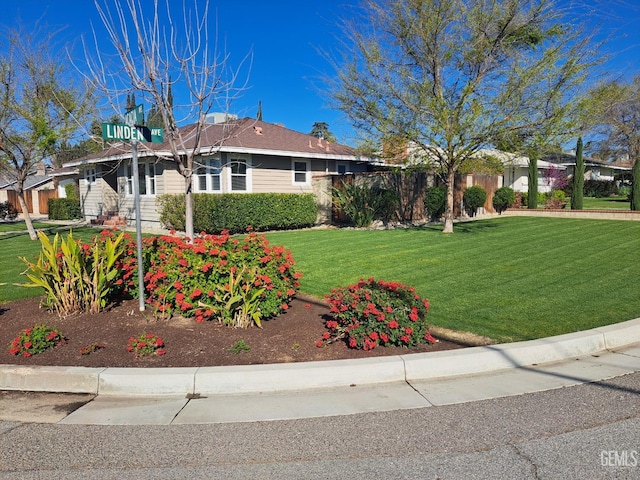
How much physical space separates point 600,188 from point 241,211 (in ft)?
131

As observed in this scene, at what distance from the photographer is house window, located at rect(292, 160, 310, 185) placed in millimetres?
20000

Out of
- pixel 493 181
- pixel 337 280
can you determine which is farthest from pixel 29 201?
pixel 337 280

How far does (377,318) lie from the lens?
466 centimetres

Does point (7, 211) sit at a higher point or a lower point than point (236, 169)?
lower

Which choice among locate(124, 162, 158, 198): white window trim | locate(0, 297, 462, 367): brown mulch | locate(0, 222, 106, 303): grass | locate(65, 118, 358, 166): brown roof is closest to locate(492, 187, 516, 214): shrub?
locate(65, 118, 358, 166): brown roof

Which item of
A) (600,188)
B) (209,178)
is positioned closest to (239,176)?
(209,178)

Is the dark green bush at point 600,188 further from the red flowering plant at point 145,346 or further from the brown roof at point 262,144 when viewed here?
the red flowering plant at point 145,346

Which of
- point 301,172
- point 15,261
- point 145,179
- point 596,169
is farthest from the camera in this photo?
point 596,169

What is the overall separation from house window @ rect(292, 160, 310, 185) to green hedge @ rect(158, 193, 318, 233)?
147 centimetres

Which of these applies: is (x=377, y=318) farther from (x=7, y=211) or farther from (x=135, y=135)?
(x=7, y=211)

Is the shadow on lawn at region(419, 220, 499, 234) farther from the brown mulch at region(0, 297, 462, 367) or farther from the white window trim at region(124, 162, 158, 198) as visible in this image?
the white window trim at region(124, 162, 158, 198)

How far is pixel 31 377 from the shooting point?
409 centimetres

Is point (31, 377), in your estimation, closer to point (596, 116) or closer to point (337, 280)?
point (337, 280)

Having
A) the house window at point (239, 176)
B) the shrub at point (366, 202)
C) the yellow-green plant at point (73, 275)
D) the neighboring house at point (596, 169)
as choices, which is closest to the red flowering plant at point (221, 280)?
the yellow-green plant at point (73, 275)
